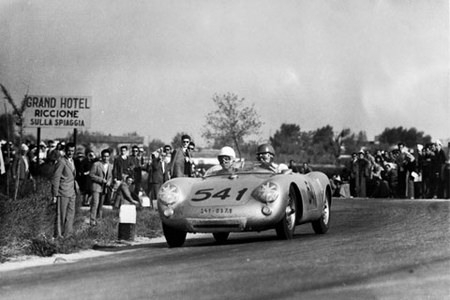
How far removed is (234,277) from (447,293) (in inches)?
75.5

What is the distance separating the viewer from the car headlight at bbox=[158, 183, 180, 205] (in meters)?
10.9

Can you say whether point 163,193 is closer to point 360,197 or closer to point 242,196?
point 242,196

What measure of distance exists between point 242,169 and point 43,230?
3274 mm

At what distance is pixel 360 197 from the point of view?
85.6 feet

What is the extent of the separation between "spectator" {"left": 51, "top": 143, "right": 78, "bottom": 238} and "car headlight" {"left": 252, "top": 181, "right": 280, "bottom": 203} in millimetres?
3272

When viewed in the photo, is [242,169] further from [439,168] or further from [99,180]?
[439,168]

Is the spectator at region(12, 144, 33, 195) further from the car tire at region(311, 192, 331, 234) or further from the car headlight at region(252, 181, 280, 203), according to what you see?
the car headlight at region(252, 181, 280, 203)

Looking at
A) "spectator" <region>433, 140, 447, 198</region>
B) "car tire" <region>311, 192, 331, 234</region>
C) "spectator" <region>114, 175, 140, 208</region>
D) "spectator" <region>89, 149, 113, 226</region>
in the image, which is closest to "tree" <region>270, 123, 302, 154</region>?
"spectator" <region>433, 140, 447, 198</region>

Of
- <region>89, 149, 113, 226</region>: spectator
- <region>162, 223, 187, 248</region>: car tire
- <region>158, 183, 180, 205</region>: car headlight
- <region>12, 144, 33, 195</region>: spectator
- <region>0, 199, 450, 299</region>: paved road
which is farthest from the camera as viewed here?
<region>12, 144, 33, 195</region>: spectator

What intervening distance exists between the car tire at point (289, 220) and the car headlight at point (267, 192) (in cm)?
34

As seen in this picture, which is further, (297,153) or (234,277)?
(297,153)

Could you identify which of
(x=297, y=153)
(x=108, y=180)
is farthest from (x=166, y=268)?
(x=297, y=153)

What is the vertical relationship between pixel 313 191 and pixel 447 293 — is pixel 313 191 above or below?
above

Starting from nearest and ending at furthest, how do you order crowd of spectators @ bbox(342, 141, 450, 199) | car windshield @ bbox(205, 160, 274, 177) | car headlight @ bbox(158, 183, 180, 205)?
car headlight @ bbox(158, 183, 180, 205), car windshield @ bbox(205, 160, 274, 177), crowd of spectators @ bbox(342, 141, 450, 199)
